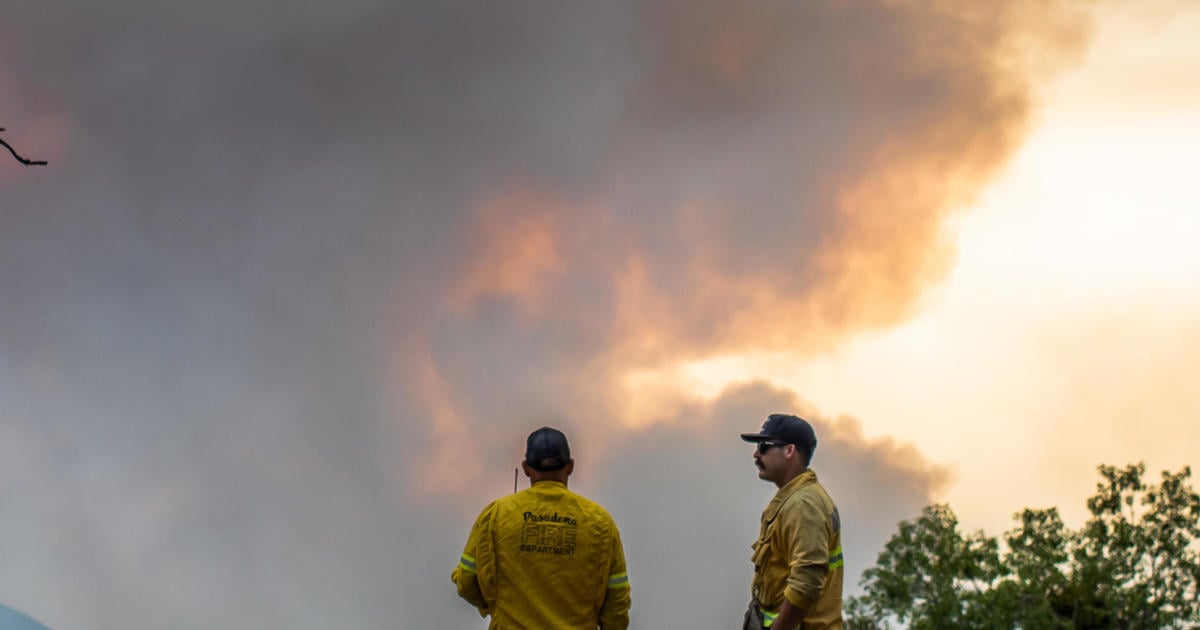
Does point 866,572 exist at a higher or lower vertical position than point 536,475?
higher

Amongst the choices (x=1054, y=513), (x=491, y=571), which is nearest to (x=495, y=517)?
(x=491, y=571)

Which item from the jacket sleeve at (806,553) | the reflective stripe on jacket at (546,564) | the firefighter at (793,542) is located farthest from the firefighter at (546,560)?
the jacket sleeve at (806,553)

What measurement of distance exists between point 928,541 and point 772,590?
97.8 meters

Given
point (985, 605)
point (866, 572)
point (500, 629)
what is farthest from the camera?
point (866, 572)

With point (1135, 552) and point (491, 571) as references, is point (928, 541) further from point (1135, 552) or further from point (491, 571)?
point (491, 571)

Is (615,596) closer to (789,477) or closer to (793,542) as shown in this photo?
(793,542)

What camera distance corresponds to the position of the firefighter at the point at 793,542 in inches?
400

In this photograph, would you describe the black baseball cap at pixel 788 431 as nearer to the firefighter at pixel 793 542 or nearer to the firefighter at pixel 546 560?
the firefighter at pixel 793 542

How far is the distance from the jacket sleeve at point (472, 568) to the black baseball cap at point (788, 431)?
2.23m

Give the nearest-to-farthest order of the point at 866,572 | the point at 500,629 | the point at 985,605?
the point at 500,629, the point at 985,605, the point at 866,572

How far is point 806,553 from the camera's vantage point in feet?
33.4

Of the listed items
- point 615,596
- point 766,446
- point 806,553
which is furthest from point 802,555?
point 615,596

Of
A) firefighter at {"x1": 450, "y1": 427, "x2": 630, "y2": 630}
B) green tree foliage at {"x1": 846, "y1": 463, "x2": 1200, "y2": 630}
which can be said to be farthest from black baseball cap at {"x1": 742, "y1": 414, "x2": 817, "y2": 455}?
green tree foliage at {"x1": 846, "y1": 463, "x2": 1200, "y2": 630}

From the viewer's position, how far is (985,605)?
99.4 metres
